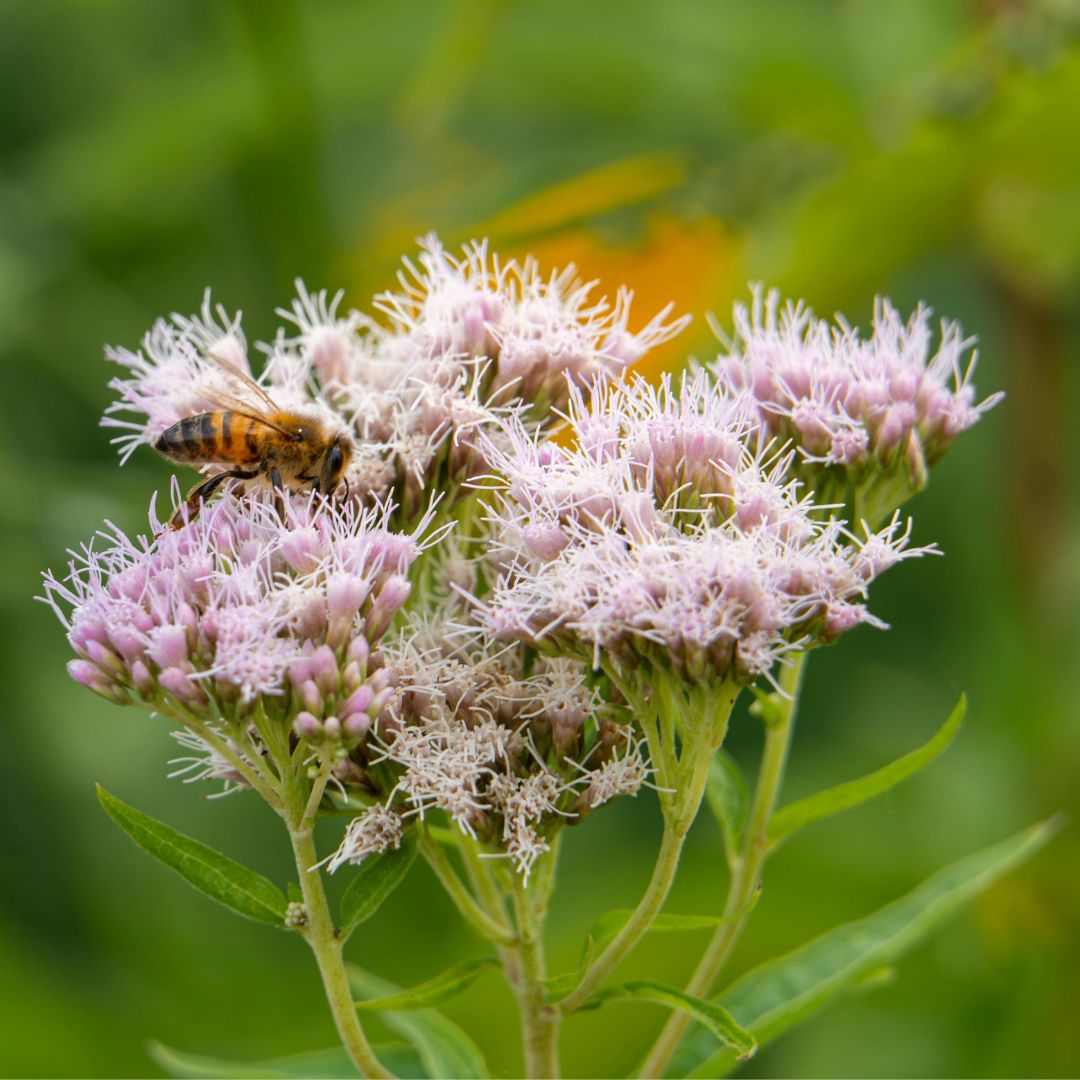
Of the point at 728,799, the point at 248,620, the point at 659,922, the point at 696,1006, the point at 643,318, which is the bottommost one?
the point at 696,1006

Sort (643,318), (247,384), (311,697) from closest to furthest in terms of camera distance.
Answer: (311,697) < (247,384) < (643,318)

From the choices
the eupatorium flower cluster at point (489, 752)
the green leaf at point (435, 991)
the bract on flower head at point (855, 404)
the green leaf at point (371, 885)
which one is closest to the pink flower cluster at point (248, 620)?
the eupatorium flower cluster at point (489, 752)

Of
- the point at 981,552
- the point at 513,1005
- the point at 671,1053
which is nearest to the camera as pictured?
the point at 671,1053

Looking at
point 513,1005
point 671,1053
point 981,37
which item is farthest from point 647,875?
point 981,37

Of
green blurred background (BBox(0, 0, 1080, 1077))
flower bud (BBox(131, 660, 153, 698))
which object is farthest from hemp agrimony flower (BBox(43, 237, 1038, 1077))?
green blurred background (BBox(0, 0, 1080, 1077))

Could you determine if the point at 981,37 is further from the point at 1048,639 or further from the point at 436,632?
the point at 436,632

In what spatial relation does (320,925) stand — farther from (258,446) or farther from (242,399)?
(242,399)

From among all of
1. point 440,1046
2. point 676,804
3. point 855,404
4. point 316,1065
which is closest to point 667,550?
point 676,804
